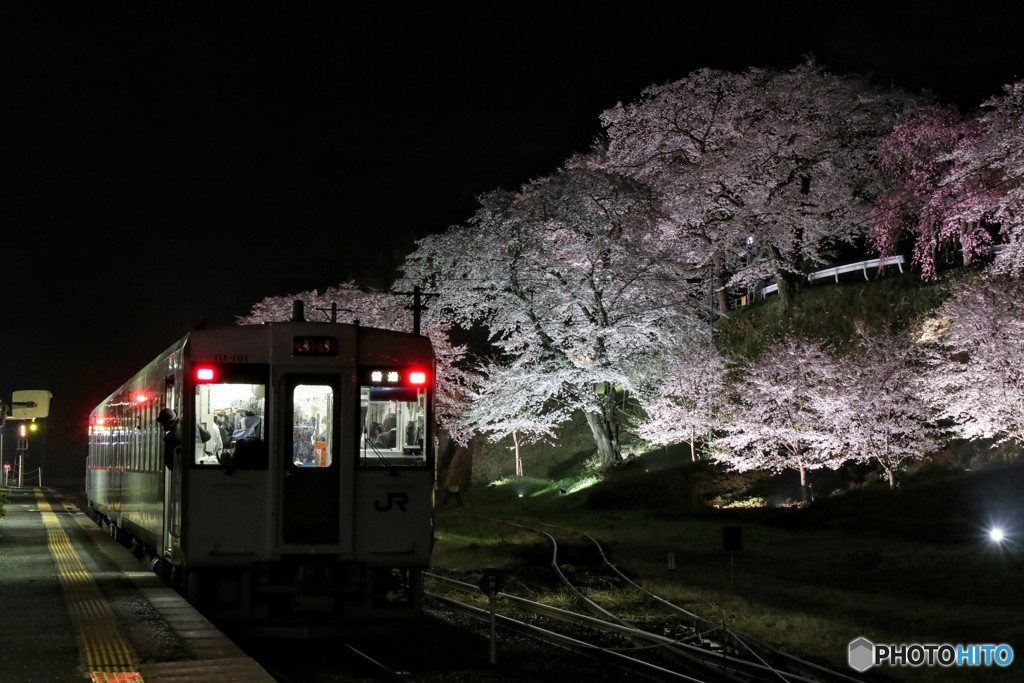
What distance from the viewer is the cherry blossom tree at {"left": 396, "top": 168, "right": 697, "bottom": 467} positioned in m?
32.7

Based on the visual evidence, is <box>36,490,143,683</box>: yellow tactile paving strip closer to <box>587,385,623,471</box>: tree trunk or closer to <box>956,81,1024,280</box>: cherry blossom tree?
<box>587,385,623,471</box>: tree trunk

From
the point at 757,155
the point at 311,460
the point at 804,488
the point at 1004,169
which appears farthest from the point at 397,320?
the point at 311,460

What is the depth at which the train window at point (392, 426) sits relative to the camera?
1081cm

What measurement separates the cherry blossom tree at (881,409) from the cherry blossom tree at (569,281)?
7452 millimetres

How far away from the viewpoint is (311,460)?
35.2 ft

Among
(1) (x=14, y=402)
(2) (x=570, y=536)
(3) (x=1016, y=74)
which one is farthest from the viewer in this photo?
(3) (x=1016, y=74)

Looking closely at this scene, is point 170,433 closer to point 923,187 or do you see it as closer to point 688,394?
point 688,394

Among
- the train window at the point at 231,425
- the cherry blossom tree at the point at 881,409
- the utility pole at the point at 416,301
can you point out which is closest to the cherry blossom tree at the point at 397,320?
the utility pole at the point at 416,301

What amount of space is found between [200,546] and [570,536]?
15727mm

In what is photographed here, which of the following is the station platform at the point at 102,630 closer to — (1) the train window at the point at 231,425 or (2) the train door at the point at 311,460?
(2) the train door at the point at 311,460

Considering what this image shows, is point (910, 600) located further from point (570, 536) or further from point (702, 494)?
point (702, 494)

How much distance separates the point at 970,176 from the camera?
100 feet

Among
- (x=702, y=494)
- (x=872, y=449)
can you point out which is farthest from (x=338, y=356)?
(x=702, y=494)

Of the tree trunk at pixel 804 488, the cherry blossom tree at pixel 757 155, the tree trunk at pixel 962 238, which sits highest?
the cherry blossom tree at pixel 757 155
